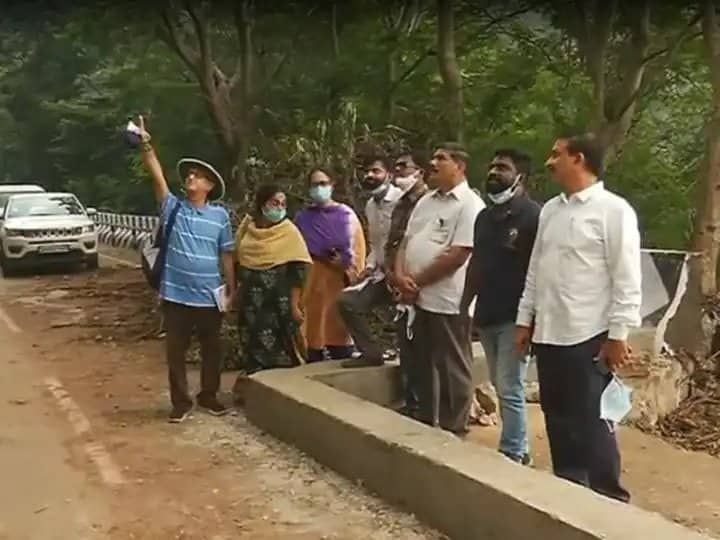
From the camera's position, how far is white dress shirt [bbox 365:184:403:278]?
8516 mm

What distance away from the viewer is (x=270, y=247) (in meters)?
8.95

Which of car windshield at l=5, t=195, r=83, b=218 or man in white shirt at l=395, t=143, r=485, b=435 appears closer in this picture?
man in white shirt at l=395, t=143, r=485, b=435

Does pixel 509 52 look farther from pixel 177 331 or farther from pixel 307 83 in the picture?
pixel 177 331

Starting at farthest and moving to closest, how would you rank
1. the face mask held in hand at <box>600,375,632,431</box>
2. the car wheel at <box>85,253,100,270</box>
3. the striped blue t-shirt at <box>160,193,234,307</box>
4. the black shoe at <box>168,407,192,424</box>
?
the car wheel at <box>85,253,100,270</box>
the black shoe at <box>168,407,192,424</box>
the striped blue t-shirt at <box>160,193,234,307</box>
the face mask held in hand at <box>600,375,632,431</box>

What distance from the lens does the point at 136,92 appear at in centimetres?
2783

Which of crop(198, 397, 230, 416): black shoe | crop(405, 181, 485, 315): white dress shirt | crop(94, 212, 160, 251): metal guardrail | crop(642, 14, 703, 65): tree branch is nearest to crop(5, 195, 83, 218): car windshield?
crop(94, 212, 160, 251): metal guardrail

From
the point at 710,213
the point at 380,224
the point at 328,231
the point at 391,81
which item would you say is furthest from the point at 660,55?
the point at 380,224

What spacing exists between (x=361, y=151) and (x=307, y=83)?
10.1 metres

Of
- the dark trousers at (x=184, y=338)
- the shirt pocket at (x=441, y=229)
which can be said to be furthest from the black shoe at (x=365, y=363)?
the shirt pocket at (x=441, y=229)

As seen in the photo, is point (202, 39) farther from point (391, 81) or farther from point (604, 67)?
point (604, 67)

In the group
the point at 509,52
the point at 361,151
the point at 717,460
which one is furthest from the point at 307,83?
the point at 717,460

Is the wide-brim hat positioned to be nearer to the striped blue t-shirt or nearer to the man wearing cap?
the man wearing cap

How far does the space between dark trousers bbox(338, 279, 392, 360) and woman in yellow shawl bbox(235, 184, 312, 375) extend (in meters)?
0.50

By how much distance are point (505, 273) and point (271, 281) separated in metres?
2.79
